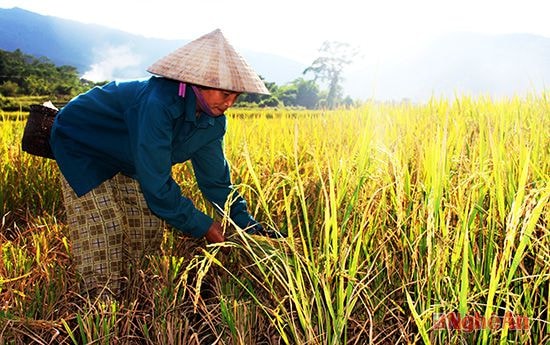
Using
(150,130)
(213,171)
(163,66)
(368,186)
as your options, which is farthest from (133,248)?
(368,186)

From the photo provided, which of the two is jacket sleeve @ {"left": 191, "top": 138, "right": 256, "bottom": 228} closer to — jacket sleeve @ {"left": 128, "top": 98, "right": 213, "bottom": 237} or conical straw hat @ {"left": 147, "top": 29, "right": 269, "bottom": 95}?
jacket sleeve @ {"left": 128, "top": 98, "right": 213, "bottom": 237}

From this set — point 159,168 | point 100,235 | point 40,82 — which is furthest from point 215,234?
point 40,82

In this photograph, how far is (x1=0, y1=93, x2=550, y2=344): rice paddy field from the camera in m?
1.25

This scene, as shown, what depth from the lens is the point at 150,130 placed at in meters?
1.82

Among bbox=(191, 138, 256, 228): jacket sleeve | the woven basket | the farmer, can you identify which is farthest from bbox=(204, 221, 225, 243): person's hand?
the woven basket

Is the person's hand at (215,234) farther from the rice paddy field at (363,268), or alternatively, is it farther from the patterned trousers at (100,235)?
the patterned trousers at (100,235)

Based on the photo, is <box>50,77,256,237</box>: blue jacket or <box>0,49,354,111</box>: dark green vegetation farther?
<box>0,49,354,111</box>: dark green vegetation

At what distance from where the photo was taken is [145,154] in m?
1.83

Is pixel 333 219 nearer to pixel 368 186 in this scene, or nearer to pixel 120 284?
pixel 368 186

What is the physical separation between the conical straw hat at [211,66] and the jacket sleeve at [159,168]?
141mm

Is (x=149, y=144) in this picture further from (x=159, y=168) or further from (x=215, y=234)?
(x=215, y=234)

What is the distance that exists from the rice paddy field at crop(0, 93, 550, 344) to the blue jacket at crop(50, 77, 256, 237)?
222 millimetres

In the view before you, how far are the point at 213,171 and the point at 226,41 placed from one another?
0.56m

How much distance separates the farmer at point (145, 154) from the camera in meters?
1.82
